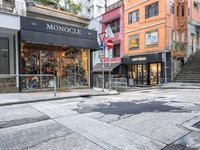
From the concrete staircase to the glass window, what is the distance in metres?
16.5

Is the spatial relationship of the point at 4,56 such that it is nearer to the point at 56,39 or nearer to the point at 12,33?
the point at 12,33

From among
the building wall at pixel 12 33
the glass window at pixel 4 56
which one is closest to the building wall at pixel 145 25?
the building wall at pixel 12 33

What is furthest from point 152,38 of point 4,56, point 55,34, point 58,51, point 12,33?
point 4,56

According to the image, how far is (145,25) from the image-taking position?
77.3 feet

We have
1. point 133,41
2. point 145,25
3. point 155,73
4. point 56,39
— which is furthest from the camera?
point 133,41

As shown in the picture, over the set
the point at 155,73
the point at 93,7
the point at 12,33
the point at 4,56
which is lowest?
the point at 155,73

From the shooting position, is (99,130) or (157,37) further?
(157,37)

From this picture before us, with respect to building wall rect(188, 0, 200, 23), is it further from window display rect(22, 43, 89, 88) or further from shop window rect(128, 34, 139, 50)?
window display rect(22, 43, 89, 88)

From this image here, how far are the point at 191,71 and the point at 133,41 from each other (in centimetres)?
802

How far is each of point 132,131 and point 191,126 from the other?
1647 mm

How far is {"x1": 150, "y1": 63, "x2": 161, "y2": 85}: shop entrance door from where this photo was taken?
866 inches

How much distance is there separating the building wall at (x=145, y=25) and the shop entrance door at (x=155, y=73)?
1.75 meters

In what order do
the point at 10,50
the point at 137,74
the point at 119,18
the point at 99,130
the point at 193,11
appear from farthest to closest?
the point at 119,18
the point at 137,74
the point at 193,11
the point at 10,50
the point at 99,130

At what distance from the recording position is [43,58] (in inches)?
508
